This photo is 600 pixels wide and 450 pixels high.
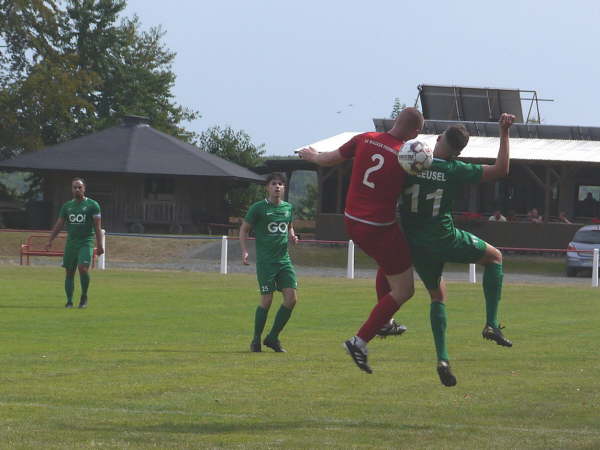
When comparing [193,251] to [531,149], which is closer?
[193,251]

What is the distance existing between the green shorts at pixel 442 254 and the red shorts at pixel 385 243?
11cm

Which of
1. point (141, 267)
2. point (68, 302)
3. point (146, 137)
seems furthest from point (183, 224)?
point (68, 302)

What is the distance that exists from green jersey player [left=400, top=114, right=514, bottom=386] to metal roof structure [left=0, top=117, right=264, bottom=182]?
43.4m

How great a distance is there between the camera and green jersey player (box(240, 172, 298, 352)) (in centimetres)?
1424

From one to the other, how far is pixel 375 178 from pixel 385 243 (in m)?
0.55

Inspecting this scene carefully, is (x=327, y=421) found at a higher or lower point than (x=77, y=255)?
lower

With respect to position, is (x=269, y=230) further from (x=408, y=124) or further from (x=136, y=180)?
(x=136, y=180)

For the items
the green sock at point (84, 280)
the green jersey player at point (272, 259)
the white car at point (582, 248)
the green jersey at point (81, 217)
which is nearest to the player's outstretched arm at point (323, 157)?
the green jersey player at point (272, 259)

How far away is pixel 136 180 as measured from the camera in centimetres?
5444

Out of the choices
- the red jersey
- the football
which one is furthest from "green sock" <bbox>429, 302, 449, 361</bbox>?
the football

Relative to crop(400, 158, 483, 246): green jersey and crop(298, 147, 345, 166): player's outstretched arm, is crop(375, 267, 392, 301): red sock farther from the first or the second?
crop(298, 147, 345, 166): player's outstretched arm

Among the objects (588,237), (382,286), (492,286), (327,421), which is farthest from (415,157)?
(588,237)

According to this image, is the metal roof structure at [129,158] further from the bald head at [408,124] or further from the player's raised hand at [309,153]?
the bald head at [408,124]

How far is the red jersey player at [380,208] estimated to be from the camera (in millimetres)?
9758
